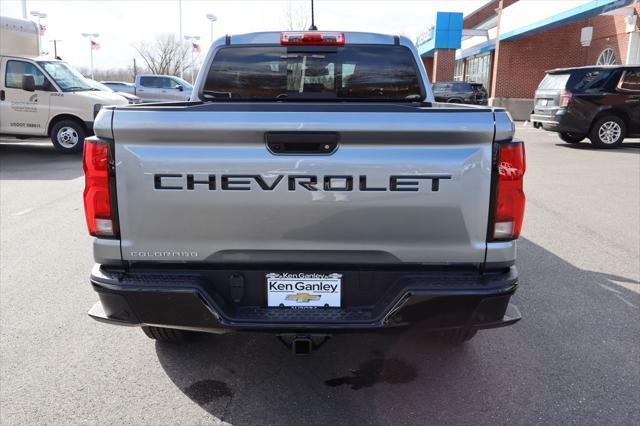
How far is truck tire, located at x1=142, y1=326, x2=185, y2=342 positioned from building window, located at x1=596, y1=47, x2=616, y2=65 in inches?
997

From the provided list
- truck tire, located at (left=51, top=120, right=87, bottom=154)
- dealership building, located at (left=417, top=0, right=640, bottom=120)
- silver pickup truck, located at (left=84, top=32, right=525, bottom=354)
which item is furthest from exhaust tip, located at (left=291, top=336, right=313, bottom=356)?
dealership building, located at (left=417, top=0, right=640, bottom=120)

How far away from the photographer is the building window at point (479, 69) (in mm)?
34312

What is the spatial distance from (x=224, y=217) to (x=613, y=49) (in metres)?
26.1

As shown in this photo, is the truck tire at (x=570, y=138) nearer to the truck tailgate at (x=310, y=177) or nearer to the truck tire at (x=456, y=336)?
the truck tire at (x=456, y=336)

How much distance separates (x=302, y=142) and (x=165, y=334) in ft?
5.59

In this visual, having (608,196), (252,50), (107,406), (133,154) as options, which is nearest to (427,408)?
(107,406)

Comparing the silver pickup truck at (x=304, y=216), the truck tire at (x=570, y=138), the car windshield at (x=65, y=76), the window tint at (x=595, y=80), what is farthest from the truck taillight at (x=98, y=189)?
the truck tire at (x=570, y=138)

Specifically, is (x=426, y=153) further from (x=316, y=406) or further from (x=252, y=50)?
(x=252, y=50)

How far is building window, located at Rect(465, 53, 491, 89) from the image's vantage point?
3431 centimetres

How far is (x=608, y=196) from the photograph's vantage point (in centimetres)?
862

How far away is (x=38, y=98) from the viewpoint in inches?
479

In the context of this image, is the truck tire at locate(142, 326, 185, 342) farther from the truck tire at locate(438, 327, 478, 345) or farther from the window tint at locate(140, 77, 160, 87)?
the window tint at locate(140, 77, 160, 87)

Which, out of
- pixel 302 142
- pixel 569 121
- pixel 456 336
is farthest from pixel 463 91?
pixel 302 142

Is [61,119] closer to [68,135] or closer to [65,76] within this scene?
[68,135]
